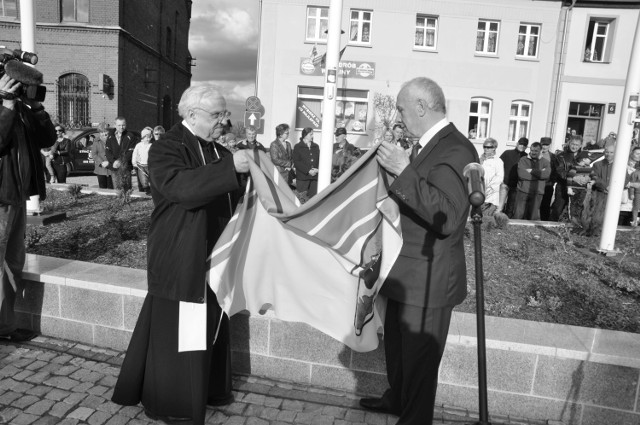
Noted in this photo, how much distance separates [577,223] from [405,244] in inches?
228

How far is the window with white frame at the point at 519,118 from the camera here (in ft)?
78.2

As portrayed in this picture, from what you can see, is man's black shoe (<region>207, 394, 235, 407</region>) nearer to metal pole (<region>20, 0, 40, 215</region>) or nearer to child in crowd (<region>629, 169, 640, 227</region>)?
metal pole (<region>20, 0, 40, 215</region>)

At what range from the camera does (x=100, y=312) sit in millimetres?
4141

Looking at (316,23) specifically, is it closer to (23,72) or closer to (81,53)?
(81,53)

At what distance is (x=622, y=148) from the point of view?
6781mm

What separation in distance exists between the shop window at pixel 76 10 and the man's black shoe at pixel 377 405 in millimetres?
26305

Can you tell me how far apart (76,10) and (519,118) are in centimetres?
2174

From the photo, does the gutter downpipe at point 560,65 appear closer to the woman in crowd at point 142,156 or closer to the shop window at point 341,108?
the shop window at point 341,108

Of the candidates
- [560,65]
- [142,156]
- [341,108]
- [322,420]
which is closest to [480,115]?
[560,65]

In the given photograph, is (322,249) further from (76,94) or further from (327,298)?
(76,94)

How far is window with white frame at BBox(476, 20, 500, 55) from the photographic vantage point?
23.5m

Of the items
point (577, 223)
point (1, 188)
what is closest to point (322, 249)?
point (1, 188)

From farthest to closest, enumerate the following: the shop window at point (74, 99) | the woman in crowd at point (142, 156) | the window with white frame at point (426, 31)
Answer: the shop window at point (74, 99), the window with white frame at point (426, 31), the woman in crowd at point (142, 156)

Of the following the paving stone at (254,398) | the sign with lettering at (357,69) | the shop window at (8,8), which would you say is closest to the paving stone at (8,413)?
the paving stone at (254,398)
